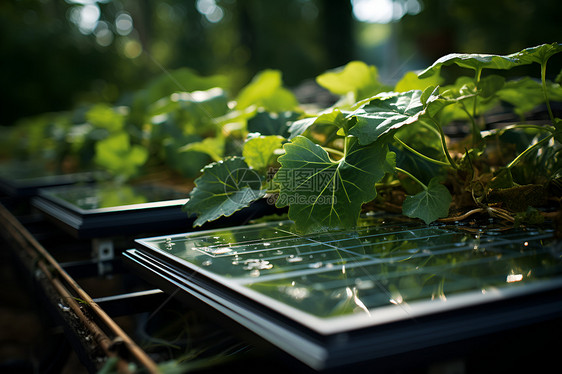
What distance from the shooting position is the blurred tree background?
615 centimetres

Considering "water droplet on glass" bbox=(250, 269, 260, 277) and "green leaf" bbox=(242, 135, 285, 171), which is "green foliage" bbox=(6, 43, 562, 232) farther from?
"water droplet on glass" bbox=(250, 269, 260, 277)

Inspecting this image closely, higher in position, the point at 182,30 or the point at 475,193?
the point at 182,30

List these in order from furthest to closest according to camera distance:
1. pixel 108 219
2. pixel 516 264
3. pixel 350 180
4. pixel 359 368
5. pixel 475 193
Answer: pixel 108 219, pixel 475 193, pixel 350 180, pixel 516 264, pixel 359 368

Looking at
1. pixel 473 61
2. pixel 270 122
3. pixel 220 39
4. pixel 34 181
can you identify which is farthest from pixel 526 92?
pixel 220 39

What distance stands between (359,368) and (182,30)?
68.7 feet

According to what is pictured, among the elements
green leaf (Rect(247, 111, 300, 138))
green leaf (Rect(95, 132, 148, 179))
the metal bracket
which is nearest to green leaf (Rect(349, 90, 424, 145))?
green leaf (Rect(247, 111, 300, 138))

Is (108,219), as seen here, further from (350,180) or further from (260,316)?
(260,316)

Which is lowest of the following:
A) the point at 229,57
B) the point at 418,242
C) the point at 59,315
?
the point at 59,315

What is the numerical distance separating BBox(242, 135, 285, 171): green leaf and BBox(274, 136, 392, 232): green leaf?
0.21 meters

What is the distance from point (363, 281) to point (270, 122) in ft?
2.85

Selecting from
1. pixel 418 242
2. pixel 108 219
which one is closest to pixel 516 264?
pixel 418 242

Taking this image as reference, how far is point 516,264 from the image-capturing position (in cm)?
74

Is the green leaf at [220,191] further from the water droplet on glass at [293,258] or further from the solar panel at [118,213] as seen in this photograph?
the water droplet on glass at [293,258]

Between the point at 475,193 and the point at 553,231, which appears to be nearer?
the point at 553,231
